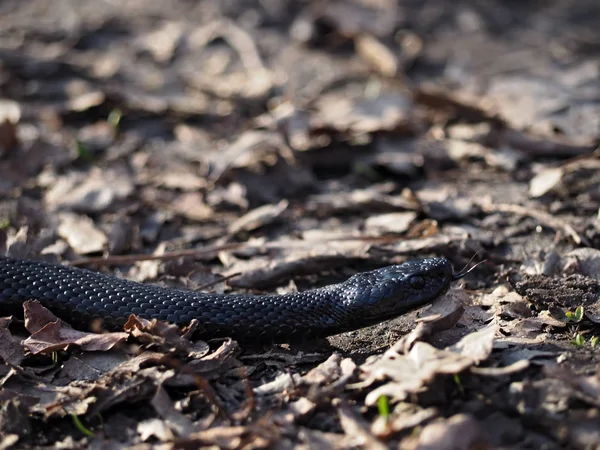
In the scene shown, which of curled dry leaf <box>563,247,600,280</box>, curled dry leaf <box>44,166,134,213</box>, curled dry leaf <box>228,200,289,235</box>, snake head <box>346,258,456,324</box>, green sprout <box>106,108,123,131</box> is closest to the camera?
snake head <box>346,258,456,324</box>

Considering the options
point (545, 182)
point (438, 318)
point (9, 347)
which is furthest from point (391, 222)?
point (9, 347)

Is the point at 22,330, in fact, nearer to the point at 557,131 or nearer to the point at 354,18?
the point at 557,131

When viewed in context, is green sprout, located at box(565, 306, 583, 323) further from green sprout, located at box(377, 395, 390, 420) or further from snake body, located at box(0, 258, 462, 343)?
green sprout, located at box(377, 395, 390, 420)

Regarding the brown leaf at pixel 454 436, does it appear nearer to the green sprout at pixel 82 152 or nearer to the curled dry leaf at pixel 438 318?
the curled dry leaf at pixel 438 318

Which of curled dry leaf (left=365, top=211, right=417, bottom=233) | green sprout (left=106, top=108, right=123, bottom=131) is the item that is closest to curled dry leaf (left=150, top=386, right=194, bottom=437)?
curled dry leaf (left=365, top=211, right=417, bottom=233)

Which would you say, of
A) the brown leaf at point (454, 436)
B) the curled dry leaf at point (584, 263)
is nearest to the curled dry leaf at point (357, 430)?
the brown leaf at point (454, 436)

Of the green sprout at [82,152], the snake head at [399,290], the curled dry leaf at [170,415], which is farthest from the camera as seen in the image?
the green sprout at [82,152]
